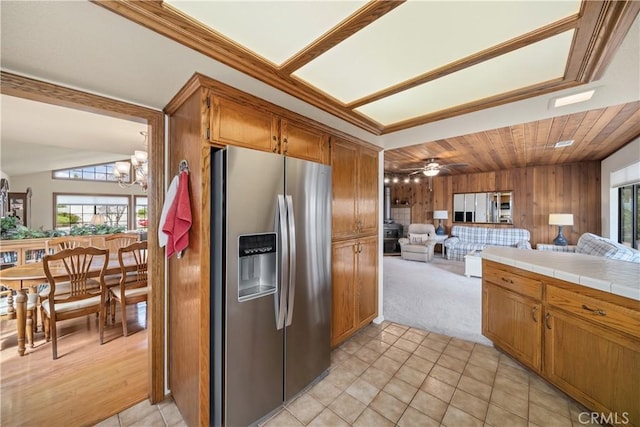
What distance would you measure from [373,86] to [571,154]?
561cm

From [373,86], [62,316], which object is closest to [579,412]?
[373,86]

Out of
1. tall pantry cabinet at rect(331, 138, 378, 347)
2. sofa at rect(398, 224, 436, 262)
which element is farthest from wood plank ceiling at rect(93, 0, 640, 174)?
sofa at rect(398, 224, 436, 262)

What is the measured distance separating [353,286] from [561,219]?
615cm

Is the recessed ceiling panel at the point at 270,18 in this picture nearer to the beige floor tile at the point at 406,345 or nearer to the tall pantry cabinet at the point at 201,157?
the tall pantry cabinet at the point at 201,157

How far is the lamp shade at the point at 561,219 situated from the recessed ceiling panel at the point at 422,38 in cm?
641

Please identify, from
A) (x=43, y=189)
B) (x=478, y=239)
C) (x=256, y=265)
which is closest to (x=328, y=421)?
Answer: (x=256, y=265)

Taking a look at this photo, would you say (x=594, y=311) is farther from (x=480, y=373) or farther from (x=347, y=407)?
(x=347, y=407)

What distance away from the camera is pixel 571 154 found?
4844 mm

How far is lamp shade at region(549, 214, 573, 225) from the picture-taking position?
18.2 feet

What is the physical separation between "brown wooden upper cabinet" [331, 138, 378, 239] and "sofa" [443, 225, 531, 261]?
5085 mm

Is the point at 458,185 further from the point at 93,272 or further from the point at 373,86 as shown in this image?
the point at 93,272

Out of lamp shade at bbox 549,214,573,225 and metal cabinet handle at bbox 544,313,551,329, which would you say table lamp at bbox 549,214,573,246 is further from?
metal cabinet handle at bbox 544,313,551,329

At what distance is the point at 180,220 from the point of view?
4.91 feet

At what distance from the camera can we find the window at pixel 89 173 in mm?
7897
